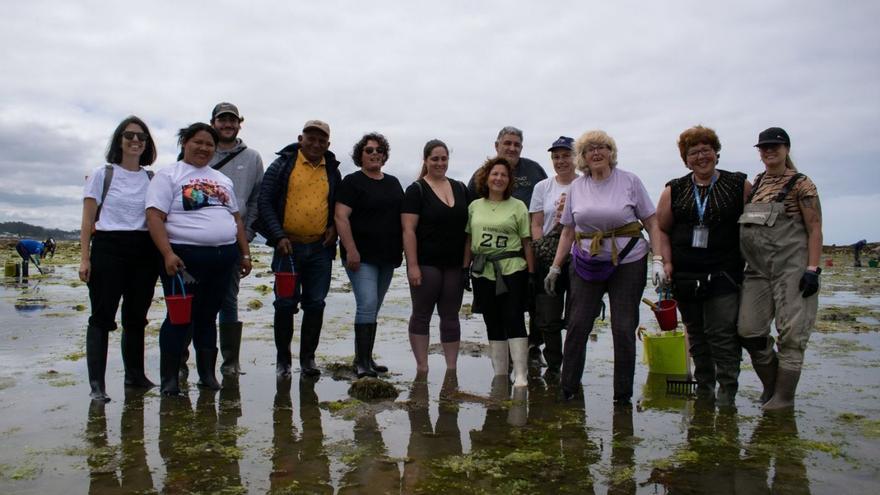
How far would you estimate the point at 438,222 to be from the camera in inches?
232

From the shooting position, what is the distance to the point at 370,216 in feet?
19.6

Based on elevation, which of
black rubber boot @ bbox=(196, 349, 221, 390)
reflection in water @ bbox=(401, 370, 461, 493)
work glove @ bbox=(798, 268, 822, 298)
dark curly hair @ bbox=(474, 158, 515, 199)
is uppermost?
dark curly hair @ bbox=(474, 158, 515, 199)

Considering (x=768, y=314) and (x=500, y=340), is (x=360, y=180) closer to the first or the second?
(x=500, y=340)

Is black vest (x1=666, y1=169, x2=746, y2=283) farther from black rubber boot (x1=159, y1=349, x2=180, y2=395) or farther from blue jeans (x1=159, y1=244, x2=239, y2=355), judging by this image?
black rubber boot (x1=159, y1=349, x2=180, y2=395)

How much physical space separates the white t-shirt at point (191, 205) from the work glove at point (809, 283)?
4.15 meters

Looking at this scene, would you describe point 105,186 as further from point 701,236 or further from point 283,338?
point 701,236

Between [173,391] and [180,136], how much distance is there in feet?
6.52

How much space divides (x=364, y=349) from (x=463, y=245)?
1276 millimetres

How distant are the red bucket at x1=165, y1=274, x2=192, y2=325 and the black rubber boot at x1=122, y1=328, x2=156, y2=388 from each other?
1.69 feet

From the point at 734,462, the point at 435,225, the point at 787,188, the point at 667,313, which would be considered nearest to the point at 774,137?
the point at 787,188

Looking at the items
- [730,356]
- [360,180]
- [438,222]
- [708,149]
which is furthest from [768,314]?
[360,180]

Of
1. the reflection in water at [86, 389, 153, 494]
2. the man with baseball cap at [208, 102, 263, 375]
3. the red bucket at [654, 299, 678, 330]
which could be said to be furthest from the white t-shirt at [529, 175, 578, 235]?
the reflection in water at [86, 389, 153, 494]

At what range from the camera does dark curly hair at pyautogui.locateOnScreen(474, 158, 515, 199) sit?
590cm

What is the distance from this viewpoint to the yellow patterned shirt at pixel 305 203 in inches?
230
